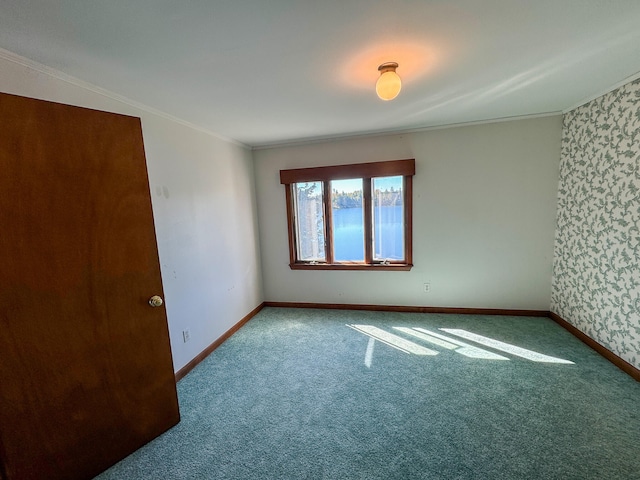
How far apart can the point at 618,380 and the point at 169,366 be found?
10.7 feet

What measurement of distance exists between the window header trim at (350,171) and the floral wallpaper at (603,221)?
152 centimetres

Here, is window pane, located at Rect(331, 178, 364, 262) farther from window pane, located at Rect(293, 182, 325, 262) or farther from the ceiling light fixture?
the ceiling light fixture

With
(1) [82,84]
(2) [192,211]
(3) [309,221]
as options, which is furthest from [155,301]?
(3) [309,221]

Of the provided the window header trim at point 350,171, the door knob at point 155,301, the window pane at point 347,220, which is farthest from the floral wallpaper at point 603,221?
the door knob at point 155,301

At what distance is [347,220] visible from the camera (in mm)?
3617

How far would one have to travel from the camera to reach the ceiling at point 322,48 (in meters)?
1.15

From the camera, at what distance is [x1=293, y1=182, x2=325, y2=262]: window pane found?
12.1 ft

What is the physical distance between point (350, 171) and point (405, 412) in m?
2.52

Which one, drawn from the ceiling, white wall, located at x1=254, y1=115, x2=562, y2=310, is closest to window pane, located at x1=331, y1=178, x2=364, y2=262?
white wall, located at x1=254, y1=115, x2=562, y2=310

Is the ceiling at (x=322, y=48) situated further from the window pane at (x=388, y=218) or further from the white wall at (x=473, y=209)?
the window pane at (x=388, y=218)

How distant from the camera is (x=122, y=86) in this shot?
179 cm

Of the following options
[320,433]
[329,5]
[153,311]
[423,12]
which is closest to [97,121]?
[153,311]

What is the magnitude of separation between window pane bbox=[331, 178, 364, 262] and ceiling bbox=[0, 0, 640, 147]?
125 centimetres

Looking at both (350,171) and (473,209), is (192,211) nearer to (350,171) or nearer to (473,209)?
(350,171)
